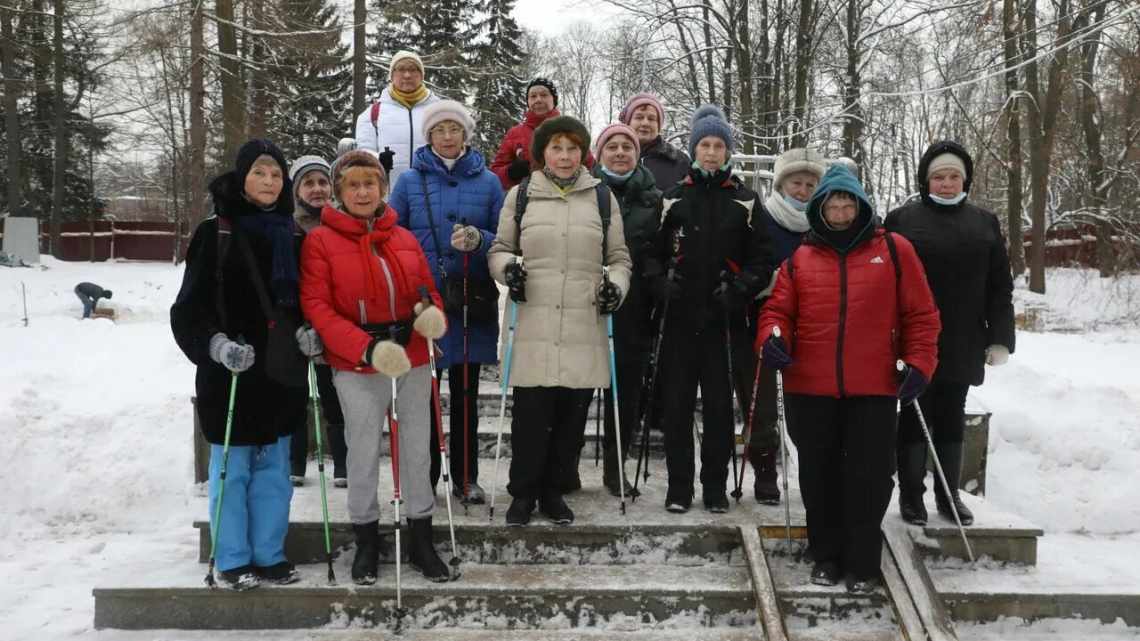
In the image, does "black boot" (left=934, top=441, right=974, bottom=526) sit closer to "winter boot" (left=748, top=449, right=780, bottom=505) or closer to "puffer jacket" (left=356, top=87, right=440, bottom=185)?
"winter boot" (left=748, top=449, right=780, bottom=505)

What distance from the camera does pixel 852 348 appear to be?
3.73 metres

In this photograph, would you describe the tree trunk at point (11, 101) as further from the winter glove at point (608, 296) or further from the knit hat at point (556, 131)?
the winter glove at point (608, 296)

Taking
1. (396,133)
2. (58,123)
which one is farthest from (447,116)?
(58,123)

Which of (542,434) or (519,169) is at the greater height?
→ (519,169)

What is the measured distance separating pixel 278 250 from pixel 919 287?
2.80 metres

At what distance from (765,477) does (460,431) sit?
1.71 metres

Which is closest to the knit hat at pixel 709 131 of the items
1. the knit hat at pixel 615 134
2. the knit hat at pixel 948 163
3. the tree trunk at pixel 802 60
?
the knit hat at pixel 615 134

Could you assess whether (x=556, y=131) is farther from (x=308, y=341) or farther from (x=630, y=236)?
(x=308, y=341)

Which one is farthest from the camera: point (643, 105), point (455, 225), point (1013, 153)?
point (1013, 153)

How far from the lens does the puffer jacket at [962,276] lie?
4234 mm

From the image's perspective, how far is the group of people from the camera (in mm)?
3678

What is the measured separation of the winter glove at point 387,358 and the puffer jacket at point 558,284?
79cm

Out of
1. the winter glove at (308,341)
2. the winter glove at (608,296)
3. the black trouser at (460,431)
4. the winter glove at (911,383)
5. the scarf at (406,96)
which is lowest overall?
the black trouser at (460,431)

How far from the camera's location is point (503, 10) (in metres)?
30.1
